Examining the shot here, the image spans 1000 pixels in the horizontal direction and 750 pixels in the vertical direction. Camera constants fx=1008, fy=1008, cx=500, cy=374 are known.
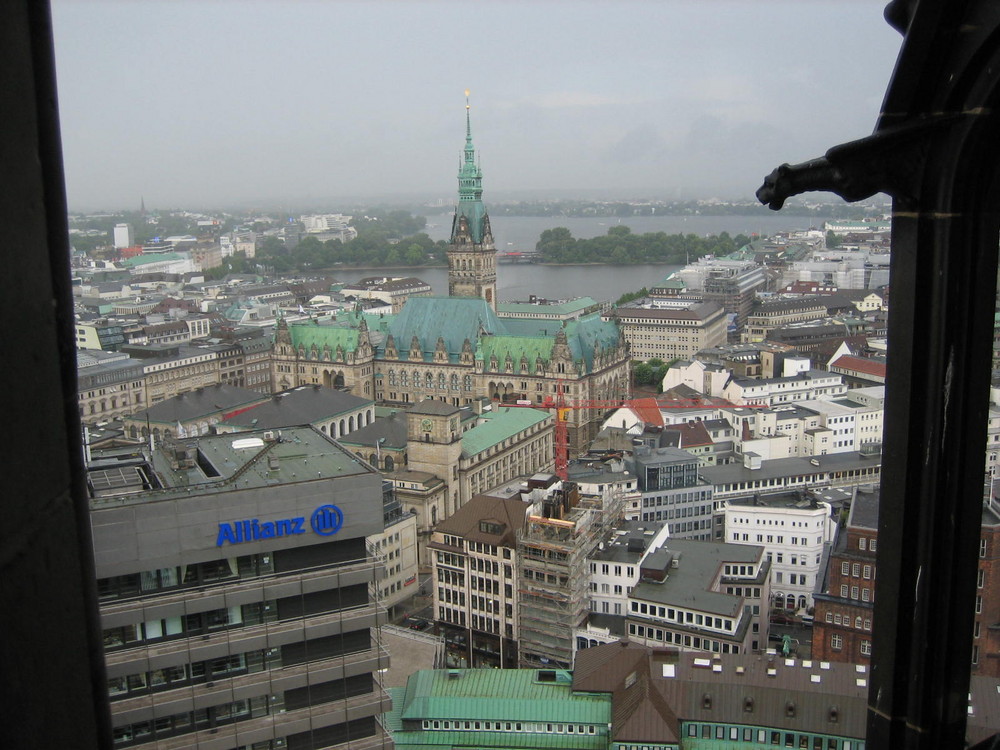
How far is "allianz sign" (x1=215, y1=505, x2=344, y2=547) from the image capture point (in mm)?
13742

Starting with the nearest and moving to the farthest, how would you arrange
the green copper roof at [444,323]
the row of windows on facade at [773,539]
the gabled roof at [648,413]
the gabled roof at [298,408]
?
the row of windows on facade at [773,539] → the gabled roof at [298,408] → the gabled roof at [648,413] → the green copper roof at [444,323]

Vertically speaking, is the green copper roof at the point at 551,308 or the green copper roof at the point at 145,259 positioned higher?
the green copper roof at the point at 145,259

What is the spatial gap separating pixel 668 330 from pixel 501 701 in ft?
187

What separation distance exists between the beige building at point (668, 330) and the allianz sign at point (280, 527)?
203 feet

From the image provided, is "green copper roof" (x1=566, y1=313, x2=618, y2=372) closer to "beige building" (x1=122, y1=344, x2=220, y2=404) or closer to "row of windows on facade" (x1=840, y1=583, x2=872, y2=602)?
"beige building" (x1=122, y1=344, x2=220, y2=404)

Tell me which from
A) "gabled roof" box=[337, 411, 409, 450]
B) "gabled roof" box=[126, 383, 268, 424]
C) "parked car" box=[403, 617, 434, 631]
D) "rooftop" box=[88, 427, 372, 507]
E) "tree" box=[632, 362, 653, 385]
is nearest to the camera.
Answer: "rooftop" box=[88, 427, 372, 507]

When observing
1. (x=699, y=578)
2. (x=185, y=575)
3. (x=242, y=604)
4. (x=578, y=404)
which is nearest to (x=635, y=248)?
(x=578, y=404)

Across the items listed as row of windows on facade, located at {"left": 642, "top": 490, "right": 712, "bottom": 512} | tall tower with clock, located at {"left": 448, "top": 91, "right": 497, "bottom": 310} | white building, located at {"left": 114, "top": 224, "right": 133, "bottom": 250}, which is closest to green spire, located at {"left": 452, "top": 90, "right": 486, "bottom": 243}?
tall tower with clock, located at {"left": 448, "top": 91, "right": 497, "bottom": 310}

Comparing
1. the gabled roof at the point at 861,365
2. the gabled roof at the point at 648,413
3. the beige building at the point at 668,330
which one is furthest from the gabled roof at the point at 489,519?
the beige building at the point at 668,330

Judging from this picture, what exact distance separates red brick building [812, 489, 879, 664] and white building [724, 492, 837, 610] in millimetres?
6812

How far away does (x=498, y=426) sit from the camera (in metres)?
43.8

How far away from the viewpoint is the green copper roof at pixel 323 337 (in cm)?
5800

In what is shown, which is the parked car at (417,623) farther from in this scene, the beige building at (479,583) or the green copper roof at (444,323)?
the green copper roof at (444,323)

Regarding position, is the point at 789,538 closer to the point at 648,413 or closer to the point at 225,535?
the point at 648,413
